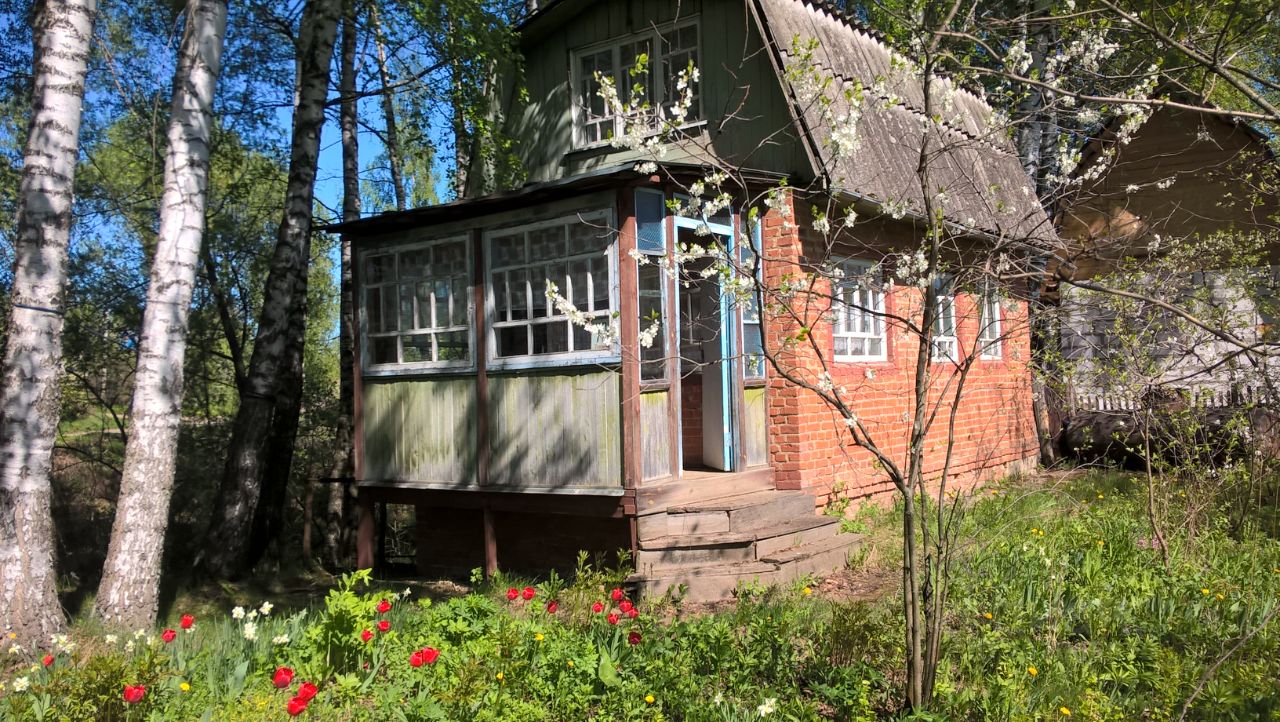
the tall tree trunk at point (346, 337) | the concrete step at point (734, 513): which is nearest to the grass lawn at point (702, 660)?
the concrete step at point (734, 513)

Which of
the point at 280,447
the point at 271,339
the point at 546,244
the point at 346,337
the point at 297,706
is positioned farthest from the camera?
the point at 346,337

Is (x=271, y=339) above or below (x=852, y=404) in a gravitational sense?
above

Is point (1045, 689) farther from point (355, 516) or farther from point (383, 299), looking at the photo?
point (355, 516)

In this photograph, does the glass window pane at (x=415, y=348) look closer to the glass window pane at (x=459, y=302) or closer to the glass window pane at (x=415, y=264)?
the glass window pane at (x=459, y=302)

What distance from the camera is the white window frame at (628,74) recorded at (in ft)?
33.7

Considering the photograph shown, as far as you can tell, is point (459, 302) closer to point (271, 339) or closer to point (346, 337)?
point (271, 339)

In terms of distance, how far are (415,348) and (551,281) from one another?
6.51ft

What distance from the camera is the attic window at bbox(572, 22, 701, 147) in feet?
33.9

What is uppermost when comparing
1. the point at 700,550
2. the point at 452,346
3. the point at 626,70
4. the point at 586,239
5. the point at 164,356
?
the point at 626,70

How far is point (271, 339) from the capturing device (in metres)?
10.1

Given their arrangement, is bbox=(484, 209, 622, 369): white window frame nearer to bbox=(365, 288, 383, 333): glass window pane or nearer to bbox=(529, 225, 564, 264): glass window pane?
bbox=(529, 225, 564, 264): glass window pane

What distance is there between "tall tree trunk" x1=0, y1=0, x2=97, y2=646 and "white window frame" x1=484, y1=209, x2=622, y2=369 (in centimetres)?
348

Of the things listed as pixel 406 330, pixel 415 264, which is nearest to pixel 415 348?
pixel 406 330

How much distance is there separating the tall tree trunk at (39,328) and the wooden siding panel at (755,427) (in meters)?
5.67
